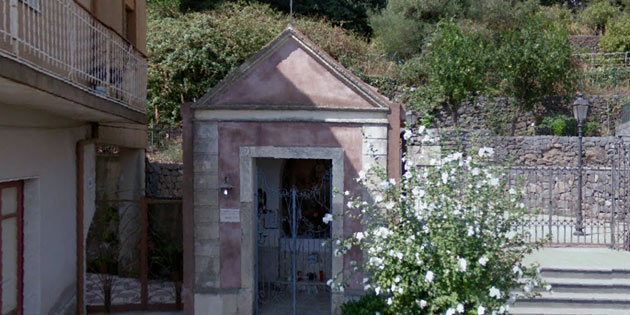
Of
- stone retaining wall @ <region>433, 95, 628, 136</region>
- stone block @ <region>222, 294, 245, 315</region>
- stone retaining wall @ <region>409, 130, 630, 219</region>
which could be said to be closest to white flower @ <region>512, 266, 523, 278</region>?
stone block @ <region>222, 294, 245, 315</region>

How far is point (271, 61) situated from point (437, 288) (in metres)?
3.92

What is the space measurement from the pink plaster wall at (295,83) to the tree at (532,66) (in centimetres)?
1392

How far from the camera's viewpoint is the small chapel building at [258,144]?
7570 millimetres

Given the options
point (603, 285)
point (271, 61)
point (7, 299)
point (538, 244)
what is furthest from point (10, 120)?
point (603, 285)

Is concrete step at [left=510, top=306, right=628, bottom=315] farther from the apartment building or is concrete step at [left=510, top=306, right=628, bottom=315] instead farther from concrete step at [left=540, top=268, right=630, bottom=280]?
A: the apartment building

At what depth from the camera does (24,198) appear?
21.1 ft

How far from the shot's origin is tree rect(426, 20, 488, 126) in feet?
63.0

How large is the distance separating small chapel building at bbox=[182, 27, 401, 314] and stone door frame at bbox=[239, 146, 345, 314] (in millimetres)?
14

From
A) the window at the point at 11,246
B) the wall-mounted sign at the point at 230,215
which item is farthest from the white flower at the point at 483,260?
the window at the point at 11,246

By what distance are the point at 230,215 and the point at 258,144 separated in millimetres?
1114

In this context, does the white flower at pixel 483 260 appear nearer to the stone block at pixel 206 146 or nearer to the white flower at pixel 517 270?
the white flower at pixel 517 270

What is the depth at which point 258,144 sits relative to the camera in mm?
7680

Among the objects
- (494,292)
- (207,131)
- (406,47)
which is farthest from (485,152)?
(406,47)

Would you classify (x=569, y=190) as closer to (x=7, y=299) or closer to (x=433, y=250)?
(x=433, y=250)
